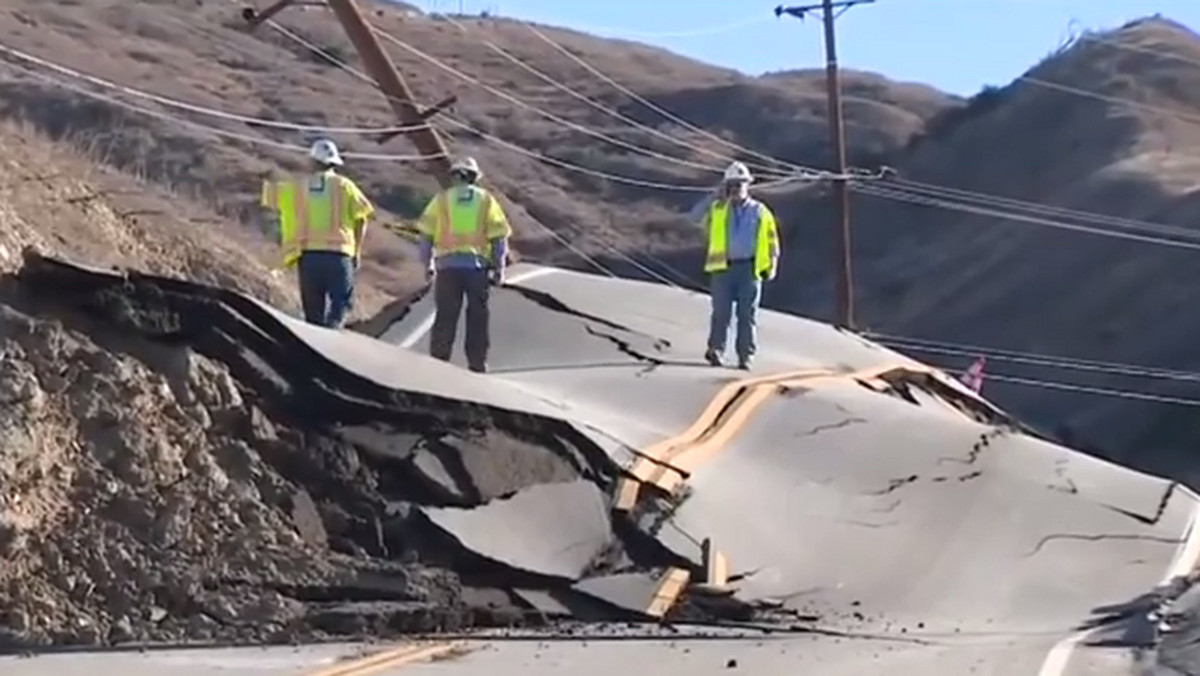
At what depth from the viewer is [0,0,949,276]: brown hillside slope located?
190 ft

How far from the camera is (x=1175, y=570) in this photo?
12.9 meters

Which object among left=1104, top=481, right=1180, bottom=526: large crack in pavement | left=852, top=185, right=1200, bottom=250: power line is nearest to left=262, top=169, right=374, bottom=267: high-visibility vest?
left=1104, top=481, right=1180, bottom=526: large crack in pavement

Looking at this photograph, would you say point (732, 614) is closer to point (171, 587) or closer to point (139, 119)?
point (171, 587)

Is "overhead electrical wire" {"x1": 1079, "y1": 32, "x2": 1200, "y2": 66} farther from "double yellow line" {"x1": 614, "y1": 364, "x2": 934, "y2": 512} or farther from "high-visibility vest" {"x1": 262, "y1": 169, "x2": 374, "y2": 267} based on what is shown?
"high-visibility vest" {"x1": 262, "y1": 169, "x2": 374, "y2": 267}

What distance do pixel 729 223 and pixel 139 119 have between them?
42431 mm

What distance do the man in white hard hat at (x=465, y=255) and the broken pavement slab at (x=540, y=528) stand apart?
3.18 m

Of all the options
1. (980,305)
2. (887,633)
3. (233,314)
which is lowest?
(980,305)

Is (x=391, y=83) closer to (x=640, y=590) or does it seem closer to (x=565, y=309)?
(x=565, y=309)

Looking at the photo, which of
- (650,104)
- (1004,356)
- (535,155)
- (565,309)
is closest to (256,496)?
(565,309)

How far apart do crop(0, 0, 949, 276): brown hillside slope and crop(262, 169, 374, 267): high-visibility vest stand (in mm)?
35855

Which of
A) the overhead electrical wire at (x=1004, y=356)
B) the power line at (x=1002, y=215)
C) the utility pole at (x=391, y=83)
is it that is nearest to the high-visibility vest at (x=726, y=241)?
the utility pole at (x=391, y=83)

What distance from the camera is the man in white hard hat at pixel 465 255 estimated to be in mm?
15383

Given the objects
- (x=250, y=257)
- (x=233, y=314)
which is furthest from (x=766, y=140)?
(x=233, y=314)

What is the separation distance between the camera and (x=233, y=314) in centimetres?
1210
